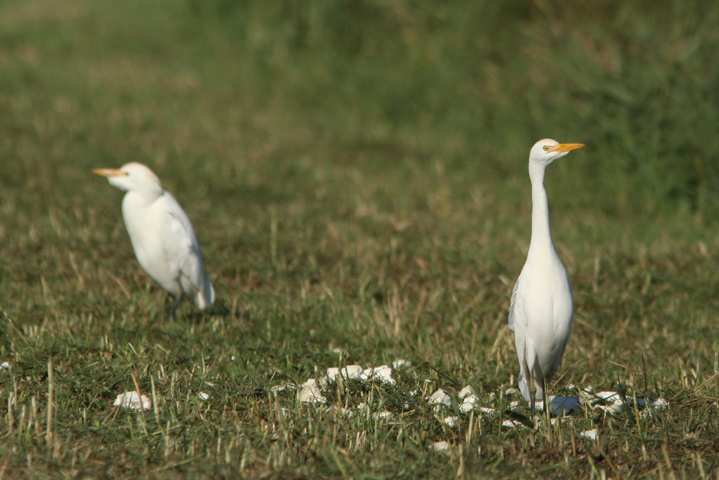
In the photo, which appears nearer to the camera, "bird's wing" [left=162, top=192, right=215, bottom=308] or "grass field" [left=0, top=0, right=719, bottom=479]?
"grass field" [left=0, top=0, right=719, bottom=479]

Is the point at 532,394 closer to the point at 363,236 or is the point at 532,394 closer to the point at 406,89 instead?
the point at 363,236

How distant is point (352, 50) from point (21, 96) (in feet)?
14.6

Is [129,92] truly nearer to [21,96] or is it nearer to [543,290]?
[21,96]

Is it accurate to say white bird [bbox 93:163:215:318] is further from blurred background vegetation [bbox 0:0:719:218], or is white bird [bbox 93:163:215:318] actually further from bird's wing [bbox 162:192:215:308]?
blurred background vegetation [bbox 0:0:719:218]

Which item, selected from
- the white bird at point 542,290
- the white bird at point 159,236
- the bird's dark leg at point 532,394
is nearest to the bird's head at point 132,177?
the white bird at point 159,236

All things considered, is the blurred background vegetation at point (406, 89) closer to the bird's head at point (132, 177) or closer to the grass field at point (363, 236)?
the grass field at point (363, 236)

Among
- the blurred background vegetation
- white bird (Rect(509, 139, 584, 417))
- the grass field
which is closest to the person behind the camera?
the grass field

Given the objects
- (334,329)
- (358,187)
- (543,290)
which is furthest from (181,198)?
(543,290)

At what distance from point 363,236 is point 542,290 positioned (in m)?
2.84

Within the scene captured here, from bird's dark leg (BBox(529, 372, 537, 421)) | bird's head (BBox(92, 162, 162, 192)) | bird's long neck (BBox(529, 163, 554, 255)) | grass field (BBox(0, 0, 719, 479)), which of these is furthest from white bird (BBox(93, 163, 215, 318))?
bird's long neck (BBox(529, 163, 554, 255))

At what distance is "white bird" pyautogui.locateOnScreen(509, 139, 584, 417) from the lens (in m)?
2.96

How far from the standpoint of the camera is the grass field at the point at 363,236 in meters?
2.85

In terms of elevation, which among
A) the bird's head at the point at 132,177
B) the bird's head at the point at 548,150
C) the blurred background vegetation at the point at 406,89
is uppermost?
the blurred background vegetation at the point at 406,89

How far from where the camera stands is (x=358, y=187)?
23.4ft
